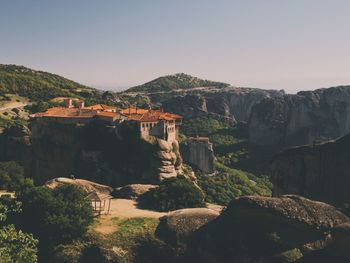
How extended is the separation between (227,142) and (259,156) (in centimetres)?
1512

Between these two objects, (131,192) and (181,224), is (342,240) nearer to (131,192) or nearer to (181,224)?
(181,224)

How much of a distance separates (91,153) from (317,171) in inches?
1643

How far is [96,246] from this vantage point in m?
47.2

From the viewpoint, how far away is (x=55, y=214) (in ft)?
167

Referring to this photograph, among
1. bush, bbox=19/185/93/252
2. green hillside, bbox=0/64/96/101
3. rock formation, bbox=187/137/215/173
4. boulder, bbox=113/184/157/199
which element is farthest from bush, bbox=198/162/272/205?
green hillside, bbox=0/64/96/101

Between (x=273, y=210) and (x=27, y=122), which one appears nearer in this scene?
(x=273, y=210)

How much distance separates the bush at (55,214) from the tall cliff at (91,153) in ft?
86.2

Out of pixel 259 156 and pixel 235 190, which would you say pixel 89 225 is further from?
pixel 259 156

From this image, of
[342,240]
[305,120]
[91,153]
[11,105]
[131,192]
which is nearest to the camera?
[342,240]

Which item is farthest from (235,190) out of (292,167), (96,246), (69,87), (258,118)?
(69,87)

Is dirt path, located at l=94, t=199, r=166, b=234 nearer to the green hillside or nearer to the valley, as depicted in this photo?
the valley

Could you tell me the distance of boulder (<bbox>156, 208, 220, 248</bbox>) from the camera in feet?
157

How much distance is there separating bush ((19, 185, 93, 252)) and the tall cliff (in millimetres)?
26281

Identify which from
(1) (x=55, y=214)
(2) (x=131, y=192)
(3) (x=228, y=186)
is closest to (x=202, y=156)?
(3) (x=228, y=186)
